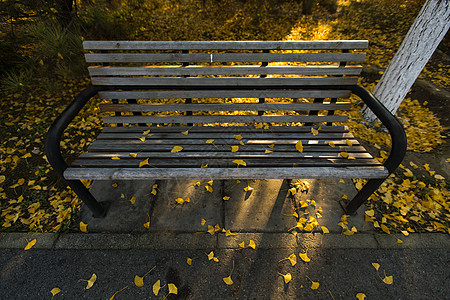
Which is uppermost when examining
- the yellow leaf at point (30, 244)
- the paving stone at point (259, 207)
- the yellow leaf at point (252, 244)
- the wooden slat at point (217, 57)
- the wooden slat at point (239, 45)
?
the wooden slat at point (239, 45)

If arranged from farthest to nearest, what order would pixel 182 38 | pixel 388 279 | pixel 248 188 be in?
1. pixel 182 38
2. pixel 248 188
3. pixel 388 279

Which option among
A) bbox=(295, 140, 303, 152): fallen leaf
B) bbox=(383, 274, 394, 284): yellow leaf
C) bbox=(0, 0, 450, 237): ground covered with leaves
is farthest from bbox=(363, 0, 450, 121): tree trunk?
bbox=(383, 274, 394, 284): yellow leaf

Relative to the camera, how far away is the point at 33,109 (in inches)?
135

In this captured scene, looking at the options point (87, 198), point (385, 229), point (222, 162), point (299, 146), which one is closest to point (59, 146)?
point (87, 198)

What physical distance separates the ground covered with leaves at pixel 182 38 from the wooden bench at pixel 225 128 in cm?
66

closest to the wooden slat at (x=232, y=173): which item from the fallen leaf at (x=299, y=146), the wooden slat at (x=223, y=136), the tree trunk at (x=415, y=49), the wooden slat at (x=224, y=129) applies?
the fallen leaf at (x=299, y=146)

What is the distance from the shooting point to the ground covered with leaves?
85.8 inches

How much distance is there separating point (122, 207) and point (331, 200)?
2060 millimetres

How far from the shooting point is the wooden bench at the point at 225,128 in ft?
5.49

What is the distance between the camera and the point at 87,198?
6.18 feet

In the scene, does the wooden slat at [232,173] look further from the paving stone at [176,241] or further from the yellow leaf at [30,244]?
the yellow leaf at [30,244]

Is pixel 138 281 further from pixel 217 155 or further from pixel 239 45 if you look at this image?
pixel 239 45

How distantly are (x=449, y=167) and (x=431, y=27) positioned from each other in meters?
1.57

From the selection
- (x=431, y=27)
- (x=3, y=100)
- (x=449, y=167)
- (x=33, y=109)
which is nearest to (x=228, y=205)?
(x=449, y=167)
